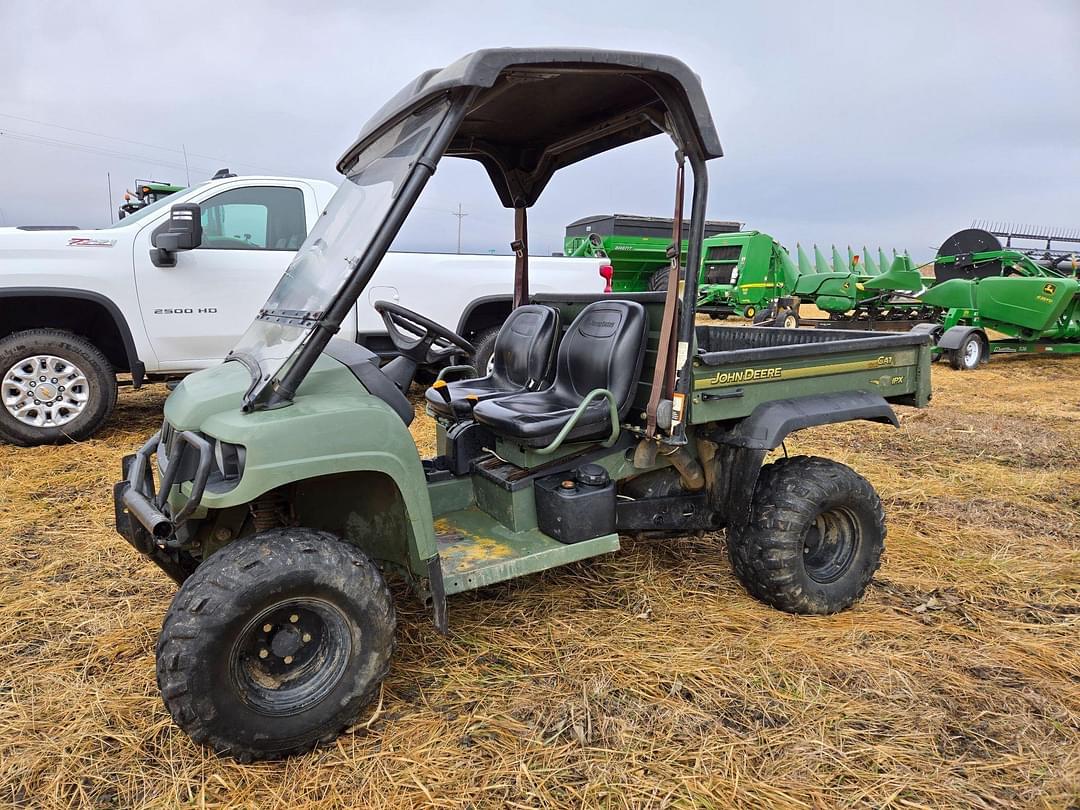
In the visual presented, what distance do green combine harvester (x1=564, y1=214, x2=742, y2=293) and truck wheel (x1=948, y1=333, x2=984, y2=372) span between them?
19.0ft

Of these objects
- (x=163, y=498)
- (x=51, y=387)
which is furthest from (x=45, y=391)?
(x=163, y=498)

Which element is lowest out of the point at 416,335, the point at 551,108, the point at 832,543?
the point at 832,543

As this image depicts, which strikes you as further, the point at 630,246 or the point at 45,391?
the point at 630,246

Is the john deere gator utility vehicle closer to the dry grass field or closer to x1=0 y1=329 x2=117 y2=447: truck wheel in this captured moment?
the dry grass field

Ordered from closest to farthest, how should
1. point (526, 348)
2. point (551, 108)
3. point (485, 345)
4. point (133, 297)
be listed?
point (551, 108)
point (526, 348)
point (133, 297)
point (485, 345)

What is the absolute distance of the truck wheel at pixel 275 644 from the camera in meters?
2.07

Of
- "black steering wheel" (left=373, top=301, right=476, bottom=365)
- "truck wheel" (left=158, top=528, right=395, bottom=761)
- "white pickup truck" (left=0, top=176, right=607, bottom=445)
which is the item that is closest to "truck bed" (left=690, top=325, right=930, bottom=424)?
"black steering wheel" (left=373, top=301, right=476, bottom=365)

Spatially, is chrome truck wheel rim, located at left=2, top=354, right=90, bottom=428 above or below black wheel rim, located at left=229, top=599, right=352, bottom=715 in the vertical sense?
above

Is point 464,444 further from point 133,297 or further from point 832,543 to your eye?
point 133,297

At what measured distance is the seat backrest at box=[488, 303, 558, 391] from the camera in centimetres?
382

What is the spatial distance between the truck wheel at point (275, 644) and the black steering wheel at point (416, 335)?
101cm

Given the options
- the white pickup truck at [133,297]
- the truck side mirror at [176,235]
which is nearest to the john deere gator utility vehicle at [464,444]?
the truck side mirror at [176,235]

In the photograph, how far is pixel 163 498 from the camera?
2.29 metres

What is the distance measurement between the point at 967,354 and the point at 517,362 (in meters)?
9.49
